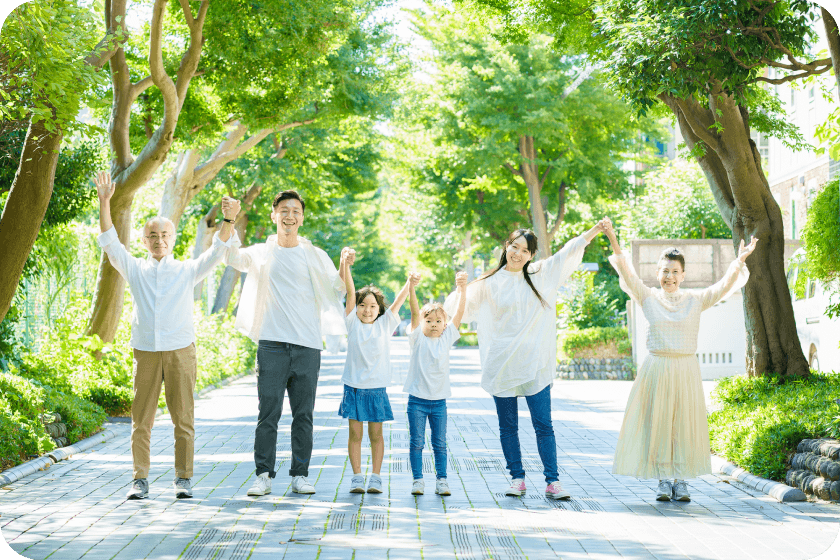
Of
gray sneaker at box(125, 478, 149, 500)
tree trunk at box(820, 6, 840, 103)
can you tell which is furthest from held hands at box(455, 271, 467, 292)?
tree trunk at box(820, 6, 840, 103)

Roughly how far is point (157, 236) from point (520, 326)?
2.83m

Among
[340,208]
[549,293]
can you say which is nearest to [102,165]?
[549,293]

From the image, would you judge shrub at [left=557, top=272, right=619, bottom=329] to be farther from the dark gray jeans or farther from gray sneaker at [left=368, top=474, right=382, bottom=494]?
the dark gray jeans

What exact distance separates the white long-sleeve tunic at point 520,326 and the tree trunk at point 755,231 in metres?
4.65

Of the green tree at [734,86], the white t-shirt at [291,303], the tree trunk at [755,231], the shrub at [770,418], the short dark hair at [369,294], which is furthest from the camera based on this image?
the tree trunk at [755,231]

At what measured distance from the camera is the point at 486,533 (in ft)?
19.7

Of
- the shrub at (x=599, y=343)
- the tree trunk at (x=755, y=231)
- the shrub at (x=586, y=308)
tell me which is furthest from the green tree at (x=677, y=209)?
the tree trunk at (x=755, y=231)

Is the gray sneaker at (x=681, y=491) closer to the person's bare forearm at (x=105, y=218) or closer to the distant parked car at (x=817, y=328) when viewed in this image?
the person's bare forearm at (x=105, y=218)

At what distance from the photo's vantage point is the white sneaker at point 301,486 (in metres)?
7.36

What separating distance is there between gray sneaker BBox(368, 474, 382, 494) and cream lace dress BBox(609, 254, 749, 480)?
1782mm

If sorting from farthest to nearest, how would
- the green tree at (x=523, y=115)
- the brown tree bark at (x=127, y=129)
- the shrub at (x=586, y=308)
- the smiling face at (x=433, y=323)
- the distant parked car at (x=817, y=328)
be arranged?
the green tree at (x=523, y=115)
the shrub at (x=586, y=308)
the distant parked car at (x=817, y=328)
the brown tree bark at (x=127, y=129)
the smiling face at (x=433, y=323)

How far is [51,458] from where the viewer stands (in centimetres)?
923

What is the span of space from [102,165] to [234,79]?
2.57 meters

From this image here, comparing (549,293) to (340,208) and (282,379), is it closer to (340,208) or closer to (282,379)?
(282,379)
